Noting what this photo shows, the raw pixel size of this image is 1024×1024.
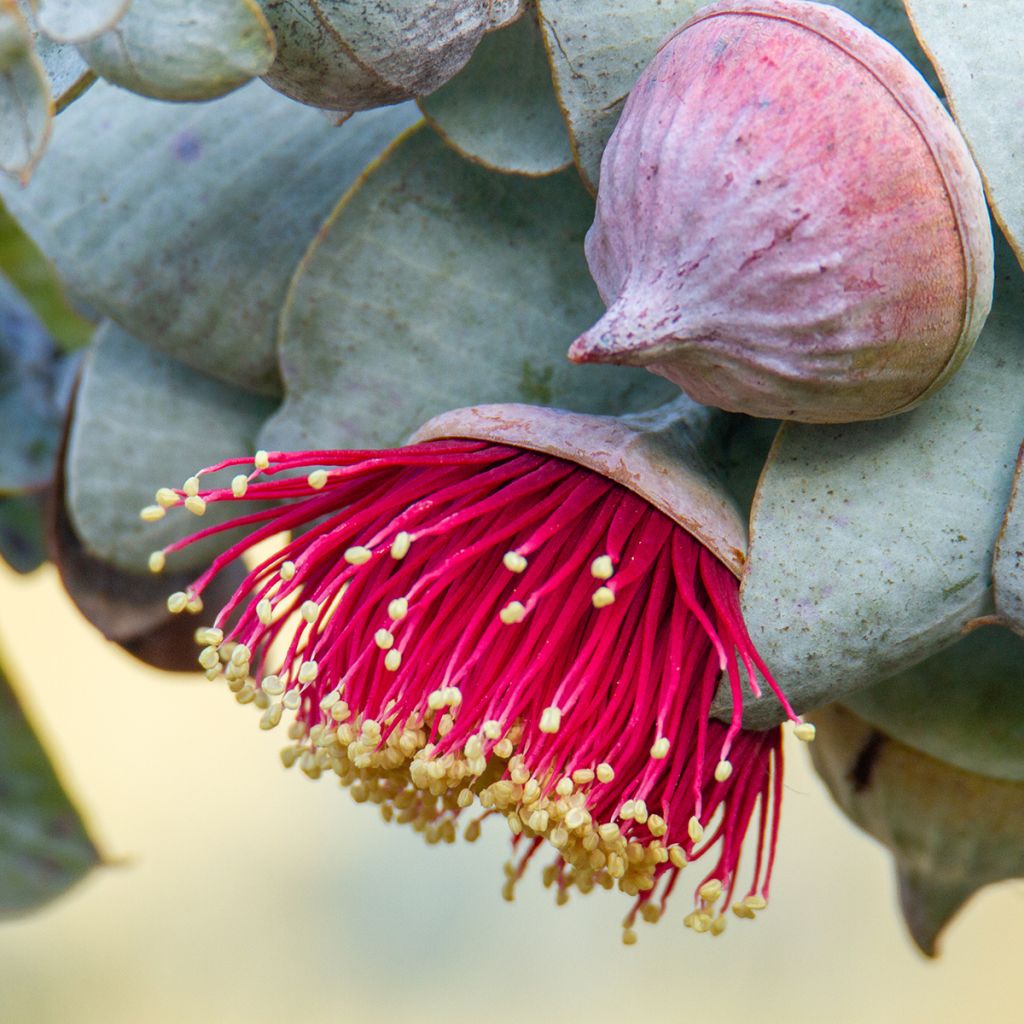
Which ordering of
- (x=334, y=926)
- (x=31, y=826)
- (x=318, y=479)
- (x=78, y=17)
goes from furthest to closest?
(x=334, y=926) → (x=31, y=826) → (x=318, y=479) → (x=78, y=17)

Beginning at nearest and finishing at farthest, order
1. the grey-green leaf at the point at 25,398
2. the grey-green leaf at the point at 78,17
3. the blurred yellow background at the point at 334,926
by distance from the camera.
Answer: the grey-green leaf at the point at 78,17 → the grey-green leaf at the point at 25,398 → the blurred yellow background at the point at 334,926

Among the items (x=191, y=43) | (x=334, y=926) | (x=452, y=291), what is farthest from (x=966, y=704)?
(x=334, y=926)

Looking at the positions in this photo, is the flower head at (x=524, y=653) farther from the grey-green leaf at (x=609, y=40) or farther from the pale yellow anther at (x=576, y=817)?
the grey-green leaf at (x=609, y=40)

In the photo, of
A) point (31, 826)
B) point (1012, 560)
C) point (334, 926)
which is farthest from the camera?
point (334, 926)

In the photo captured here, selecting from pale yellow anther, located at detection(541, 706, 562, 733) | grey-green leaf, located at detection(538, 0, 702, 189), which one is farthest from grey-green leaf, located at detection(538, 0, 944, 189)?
pale yellow anther, located at detection(541, 706, 562, 733)

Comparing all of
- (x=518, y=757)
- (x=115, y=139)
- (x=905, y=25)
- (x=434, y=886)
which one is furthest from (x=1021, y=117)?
(x=434, y=886)

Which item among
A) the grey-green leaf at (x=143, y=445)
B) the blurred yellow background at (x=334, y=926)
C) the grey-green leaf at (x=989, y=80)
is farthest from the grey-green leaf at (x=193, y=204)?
the blurred yellow background at (x=334, y=926)

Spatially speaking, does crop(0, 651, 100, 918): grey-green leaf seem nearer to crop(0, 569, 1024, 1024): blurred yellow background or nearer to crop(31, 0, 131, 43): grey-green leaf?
crop(31, 0, 131, 43): grey-green leaf

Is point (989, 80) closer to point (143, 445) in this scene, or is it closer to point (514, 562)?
point (514, 562)
